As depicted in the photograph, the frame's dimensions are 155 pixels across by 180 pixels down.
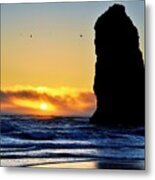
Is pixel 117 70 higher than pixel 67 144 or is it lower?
higher

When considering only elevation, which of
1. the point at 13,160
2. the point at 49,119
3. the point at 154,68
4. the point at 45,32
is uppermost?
the point at 45,32

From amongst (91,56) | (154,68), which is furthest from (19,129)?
(154,68)

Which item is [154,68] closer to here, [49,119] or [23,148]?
[49,119]

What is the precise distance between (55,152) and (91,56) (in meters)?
0.40

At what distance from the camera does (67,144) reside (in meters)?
2.15

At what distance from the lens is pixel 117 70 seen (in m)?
2.14

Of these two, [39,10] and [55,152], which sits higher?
[39,10]

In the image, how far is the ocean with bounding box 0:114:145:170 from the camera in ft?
6.91

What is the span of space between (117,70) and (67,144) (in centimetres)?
35

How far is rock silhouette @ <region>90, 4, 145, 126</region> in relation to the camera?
212 centimetres

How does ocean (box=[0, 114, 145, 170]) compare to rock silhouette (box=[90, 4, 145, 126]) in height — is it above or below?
below

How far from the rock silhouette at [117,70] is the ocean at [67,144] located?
51mm

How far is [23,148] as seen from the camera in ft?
7.13

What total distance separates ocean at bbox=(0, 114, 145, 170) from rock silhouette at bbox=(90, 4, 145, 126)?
0.17ft
